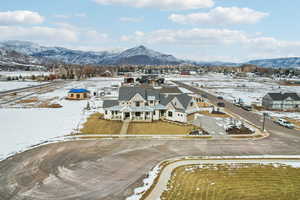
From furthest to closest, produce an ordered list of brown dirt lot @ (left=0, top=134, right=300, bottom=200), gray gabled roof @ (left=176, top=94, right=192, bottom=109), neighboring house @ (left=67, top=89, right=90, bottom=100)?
neighboring house @ (left=67, top=89, right=90, bottom=100) → gray gabled roof @ (left=176, top=94, right=192, bottom=109) → brown dirt lot @ (left=0, top=134, right=300, bottom=200)

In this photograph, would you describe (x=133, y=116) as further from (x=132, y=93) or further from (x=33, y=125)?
(x=33, y=125)

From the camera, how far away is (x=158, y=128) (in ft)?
114

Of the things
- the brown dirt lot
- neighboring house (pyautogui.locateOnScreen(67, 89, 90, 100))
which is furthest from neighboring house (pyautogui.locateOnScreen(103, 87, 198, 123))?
neighboring house (pyautogui.locateOnScreen(67, 89, 90, 100))

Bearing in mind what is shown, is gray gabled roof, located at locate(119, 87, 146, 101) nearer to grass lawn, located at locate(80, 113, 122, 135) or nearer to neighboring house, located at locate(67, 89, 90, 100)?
grass lawn, located at locate(80, 113, 122, 135)

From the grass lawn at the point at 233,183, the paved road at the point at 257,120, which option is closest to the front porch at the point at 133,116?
the grass lawn at the point at 233,183

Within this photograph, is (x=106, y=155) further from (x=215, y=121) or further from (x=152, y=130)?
(x=215, y=121)

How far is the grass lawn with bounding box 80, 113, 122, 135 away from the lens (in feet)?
106

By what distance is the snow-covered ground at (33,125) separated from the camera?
27620 millimetres

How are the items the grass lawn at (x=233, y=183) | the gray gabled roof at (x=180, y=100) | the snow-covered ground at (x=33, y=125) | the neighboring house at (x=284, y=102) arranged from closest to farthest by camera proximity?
the grass lawn at (x=233, y=183) < the snow-covered ground at (x=33, y=125) < the gray gabled roof at (x=180, y=100) < the neighboring house at (x=284, y=102)

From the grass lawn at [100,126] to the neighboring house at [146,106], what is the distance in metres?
2.18

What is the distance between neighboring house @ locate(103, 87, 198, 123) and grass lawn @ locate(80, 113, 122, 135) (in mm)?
2182

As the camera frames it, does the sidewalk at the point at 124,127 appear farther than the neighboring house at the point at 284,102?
No

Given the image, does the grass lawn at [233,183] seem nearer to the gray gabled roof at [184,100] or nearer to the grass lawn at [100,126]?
the grass lawn at [100,126]

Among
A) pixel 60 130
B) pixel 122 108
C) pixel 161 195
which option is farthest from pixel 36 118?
pixel 161 195
